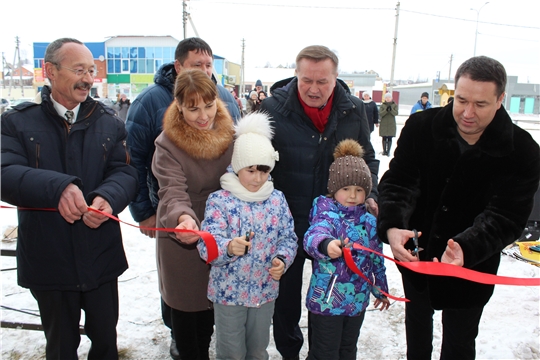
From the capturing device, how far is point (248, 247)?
2.29 meters

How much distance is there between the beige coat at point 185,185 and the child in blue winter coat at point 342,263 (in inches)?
25.9

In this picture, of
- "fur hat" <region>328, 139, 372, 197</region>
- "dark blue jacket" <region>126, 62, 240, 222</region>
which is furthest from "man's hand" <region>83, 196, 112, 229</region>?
"fur hat" <region>328, 139, 372, 197</region>

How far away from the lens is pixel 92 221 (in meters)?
2.19

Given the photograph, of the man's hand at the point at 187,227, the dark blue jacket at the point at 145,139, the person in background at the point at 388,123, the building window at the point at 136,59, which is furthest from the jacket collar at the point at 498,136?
the building window at the point at 136,59

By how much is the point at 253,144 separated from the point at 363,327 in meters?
2.05

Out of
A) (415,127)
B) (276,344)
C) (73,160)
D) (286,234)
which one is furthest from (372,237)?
(73,160)

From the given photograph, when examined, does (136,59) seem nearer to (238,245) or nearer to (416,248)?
(238,245)

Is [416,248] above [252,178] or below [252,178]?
below

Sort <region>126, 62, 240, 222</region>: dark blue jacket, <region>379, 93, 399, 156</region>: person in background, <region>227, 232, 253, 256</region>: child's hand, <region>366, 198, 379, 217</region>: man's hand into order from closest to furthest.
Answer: <region>227, 232, 253, 256</region>: child's hand
<region>366, 198, 379, 217</region>: man's hand
<region>126, 62, 240, 222</region>: dark blue jacket
<region>379, 93, 399, 156</region>: person in background

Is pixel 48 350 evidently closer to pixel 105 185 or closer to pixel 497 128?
pixel 105 185

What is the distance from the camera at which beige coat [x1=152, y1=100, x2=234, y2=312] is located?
2.36 meters

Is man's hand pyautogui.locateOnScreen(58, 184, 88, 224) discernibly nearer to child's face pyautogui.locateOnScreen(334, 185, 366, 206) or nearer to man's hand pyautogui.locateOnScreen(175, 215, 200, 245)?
man's hand pyautogui.locateOnScreen(175, 215, 200, 245)

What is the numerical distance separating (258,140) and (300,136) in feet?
1.38

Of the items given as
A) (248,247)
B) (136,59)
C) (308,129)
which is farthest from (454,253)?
(136,59)
